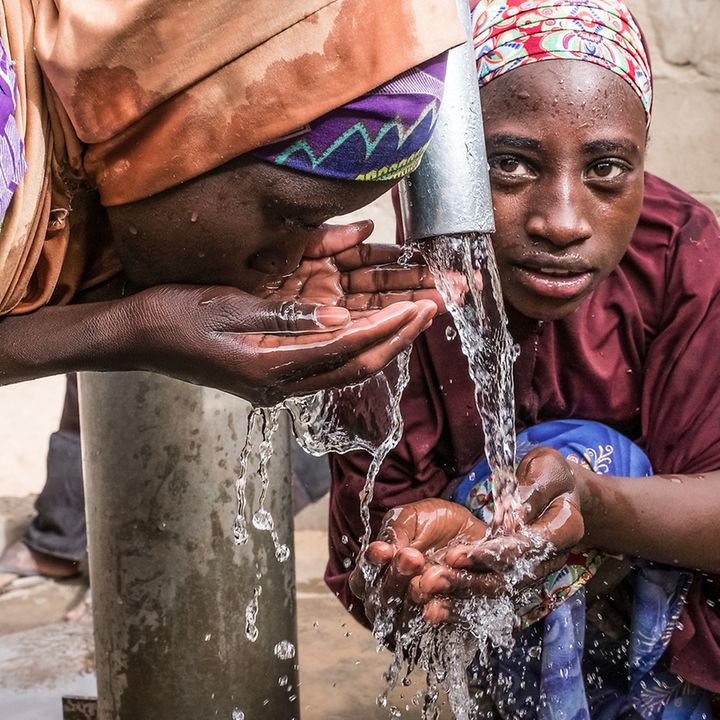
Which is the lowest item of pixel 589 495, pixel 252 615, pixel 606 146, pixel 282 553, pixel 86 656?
pixel 86 656

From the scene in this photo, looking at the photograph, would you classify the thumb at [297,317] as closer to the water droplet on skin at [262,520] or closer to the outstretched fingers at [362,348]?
the outstretched fingers at [362,348]

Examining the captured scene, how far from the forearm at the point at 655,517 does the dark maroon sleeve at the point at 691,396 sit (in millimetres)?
98

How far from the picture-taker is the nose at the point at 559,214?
1915mm

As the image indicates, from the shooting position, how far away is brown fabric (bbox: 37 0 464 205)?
4.32 ft

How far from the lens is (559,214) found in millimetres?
1922

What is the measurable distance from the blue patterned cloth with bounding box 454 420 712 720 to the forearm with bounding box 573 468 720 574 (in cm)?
10

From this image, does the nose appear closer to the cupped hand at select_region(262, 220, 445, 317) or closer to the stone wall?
the cupped hand at select_region(262, 220, 445, 317)

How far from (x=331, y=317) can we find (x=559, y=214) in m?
0.67

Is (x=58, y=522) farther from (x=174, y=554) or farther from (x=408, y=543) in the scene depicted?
(x=408, y=543)

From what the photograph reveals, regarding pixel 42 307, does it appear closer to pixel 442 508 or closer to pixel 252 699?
pixel 442 508

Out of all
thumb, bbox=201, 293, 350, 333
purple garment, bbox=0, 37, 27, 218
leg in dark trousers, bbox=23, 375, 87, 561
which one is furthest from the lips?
leg in dark trousers, bbox=23, 375, 87, 561

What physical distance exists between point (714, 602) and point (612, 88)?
974mm

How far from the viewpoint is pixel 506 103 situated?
1.97 metres

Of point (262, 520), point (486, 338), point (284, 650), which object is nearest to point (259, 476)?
point (262, 520)
